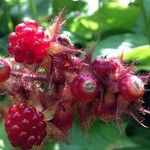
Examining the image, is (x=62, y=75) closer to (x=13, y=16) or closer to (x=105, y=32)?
(x=105, y=32)

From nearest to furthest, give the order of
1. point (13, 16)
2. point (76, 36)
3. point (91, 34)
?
point (76, 36), point (91, 34), point (13, 16)

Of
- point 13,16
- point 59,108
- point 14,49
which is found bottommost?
point 13,16

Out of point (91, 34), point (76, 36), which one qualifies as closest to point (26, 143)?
point (76, 36)

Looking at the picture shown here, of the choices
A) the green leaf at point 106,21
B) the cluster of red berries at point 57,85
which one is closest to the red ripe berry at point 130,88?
the cluster of red berries at point 57,85

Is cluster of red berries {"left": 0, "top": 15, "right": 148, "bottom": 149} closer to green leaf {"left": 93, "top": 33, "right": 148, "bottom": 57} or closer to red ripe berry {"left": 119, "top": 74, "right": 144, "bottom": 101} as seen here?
red ripe berry {"left": 119, "top": 74, "right": 144, "bottom": 101}

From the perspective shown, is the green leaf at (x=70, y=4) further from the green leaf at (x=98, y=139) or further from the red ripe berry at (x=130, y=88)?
the red ripe berry at (x=130, y=88)

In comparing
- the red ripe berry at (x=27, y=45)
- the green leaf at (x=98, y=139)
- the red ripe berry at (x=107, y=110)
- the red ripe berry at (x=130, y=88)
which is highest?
the red ripe berry at (x=27, y=45)

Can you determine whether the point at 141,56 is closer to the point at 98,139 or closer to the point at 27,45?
the point at 98,139

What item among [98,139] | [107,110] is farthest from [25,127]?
[98,139]
